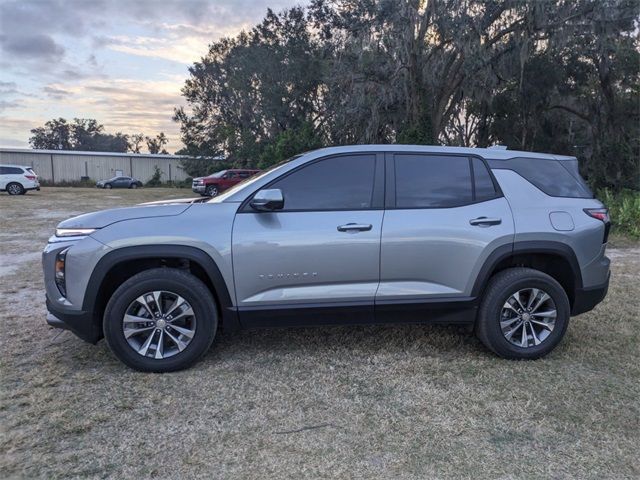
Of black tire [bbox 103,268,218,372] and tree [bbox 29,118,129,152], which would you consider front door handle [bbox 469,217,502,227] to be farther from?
tree [bbox 29,118,129,152]

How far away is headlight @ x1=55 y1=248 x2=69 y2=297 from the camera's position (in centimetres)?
370

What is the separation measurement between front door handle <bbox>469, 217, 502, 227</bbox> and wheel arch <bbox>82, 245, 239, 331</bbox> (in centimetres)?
205

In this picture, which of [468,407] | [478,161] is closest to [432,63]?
[478,161]

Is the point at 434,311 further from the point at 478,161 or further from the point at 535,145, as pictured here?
the point at 535,145

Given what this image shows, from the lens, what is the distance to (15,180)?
998 inches

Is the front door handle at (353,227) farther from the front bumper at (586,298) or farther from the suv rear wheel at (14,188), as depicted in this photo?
the suv rear wheel at (14,188)

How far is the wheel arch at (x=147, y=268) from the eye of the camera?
366cm

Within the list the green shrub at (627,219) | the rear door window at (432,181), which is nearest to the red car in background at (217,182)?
the green shrub at (627,219)

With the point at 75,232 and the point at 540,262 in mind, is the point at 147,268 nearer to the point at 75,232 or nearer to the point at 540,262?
the point at 75,232

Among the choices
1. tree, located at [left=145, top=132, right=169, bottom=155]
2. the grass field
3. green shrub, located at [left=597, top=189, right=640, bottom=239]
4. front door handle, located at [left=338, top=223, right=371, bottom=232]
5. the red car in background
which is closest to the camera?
the grass field

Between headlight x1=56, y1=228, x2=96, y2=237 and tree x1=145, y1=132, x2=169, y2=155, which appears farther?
tree x1=145, y1=132, x2=169, y2=155

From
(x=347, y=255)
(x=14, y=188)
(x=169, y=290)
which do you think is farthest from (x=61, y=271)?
(x=14, y=188)

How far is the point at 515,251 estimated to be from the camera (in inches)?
158

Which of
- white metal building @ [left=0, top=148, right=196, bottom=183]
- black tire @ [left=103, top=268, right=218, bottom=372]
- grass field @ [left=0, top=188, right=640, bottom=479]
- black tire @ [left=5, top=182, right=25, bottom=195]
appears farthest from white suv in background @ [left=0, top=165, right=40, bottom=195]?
black tire @ [left=103, top=268, right=218, bottom=372]
